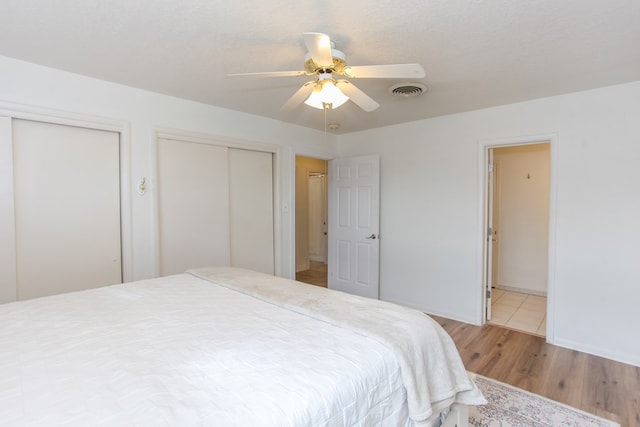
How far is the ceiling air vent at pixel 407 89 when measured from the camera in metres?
2.61

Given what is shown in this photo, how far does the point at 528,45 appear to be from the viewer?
6.56 feet

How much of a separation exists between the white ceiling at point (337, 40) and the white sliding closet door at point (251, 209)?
1.01m

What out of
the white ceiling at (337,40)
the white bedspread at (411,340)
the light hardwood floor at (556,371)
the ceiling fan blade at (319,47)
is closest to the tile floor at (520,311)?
the light hardwood floor at (556,371)

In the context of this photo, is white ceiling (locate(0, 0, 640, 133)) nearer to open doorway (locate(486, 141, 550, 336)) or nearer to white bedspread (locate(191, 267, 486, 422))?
white bedspread (locate(191, 267, 486, 422))

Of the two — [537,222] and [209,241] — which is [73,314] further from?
[537,222]

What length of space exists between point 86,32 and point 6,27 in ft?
1.32

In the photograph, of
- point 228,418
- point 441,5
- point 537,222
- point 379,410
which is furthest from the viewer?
point 537,222

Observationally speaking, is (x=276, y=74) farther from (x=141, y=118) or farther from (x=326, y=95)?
(x=141, y=118)

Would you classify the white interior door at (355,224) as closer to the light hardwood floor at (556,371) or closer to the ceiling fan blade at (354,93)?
the light hardwood floor at (556,371)

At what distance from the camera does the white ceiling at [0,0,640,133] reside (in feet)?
5.35

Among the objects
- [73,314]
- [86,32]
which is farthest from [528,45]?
[73,314]

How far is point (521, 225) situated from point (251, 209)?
3.82 meters

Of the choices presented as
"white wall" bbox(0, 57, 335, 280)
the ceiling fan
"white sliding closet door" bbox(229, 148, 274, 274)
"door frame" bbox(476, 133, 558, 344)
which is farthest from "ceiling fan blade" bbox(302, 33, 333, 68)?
"door frame" bbox(476, 133, 558, 344)

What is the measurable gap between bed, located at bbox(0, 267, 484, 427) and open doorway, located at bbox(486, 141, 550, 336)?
11.2 ft
